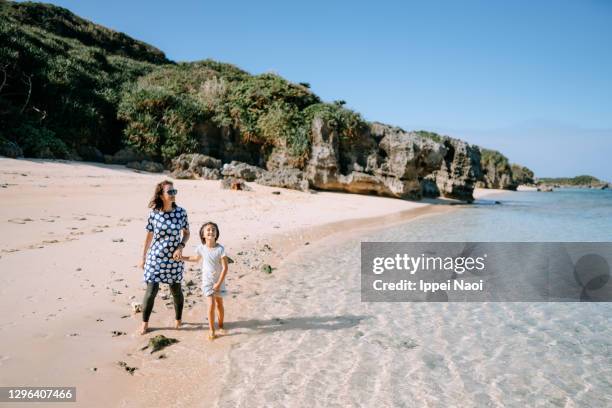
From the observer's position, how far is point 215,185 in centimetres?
1627

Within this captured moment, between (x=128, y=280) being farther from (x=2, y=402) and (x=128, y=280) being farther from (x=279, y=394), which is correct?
(x=279, y=394)

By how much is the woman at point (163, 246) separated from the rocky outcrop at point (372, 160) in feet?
50.1

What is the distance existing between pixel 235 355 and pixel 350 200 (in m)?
14.4

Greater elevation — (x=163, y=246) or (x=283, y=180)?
(x=283, y=180)

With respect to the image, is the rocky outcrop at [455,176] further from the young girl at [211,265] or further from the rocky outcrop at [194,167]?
the young girl at [211,265]

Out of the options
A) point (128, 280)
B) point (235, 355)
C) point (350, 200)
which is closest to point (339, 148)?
point (350, 200)

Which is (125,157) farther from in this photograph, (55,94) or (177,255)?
(177,255)

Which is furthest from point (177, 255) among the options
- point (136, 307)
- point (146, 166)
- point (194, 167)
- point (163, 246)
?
point (146, 166)

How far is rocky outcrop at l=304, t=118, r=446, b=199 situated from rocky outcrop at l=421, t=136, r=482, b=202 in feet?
18.2

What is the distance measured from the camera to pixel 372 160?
21.1m

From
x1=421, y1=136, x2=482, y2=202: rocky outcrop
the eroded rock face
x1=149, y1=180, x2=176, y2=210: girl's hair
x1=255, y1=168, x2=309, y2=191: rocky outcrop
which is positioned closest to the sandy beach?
x1=149, y1=180, x2=176, y2=210: girl's hair

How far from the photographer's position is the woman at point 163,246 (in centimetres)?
471

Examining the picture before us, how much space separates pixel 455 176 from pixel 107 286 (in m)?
25.9

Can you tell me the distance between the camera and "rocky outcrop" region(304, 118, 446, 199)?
20.1m
